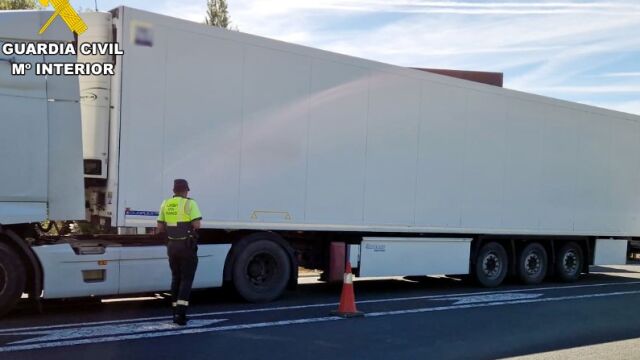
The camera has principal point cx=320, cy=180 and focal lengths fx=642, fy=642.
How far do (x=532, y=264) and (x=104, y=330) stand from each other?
9.55 m

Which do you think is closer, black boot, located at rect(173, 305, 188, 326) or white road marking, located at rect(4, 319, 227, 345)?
white road marking, located at rect(4, 319, 227, 345)

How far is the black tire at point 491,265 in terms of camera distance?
41.4 ft

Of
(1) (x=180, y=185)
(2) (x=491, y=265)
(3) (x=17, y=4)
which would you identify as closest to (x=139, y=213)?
(1) (x=180, y=185)

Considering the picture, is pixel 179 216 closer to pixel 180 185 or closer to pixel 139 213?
pixel 180 185

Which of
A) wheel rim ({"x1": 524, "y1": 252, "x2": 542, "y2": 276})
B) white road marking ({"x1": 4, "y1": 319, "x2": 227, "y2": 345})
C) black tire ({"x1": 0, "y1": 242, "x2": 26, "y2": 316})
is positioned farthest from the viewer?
wheel rim ({"x1": 524, "y1": 252, "x2": 542, "y2": 276})

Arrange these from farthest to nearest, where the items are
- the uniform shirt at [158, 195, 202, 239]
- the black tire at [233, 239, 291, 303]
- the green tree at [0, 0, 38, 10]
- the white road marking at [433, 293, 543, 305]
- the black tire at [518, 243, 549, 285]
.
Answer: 1. the green tree at [0, 0, 38, 10]
2. the black tire at [518, 243, 549, 285]
3. the white road marking at [433, 293, 543, 305]
4. the black tire at [233, 239, 291, 303]
5. the uniform shirt at [158, 195, 202, 239]

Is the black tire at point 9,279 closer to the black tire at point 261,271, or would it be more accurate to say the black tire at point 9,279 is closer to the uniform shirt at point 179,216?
the uniform shirt at point 179,216

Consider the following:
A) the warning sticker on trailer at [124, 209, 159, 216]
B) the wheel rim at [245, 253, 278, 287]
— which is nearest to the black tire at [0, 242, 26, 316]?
the warning sticker on trailer at [124, 209, 159, 216]

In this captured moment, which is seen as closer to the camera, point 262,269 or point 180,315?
point 180,315

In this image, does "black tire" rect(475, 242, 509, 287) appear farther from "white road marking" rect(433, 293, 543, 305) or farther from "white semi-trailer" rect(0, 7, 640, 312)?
"white road marking" rect(433, 293, 543, 305)

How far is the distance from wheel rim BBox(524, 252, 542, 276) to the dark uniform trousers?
8.22 meters

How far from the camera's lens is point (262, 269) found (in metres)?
9.65

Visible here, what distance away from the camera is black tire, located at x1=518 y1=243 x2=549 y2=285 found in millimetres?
13367

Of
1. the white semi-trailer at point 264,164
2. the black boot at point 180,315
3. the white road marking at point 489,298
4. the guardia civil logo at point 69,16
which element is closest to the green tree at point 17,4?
the guardia civil logo at point 69,16
